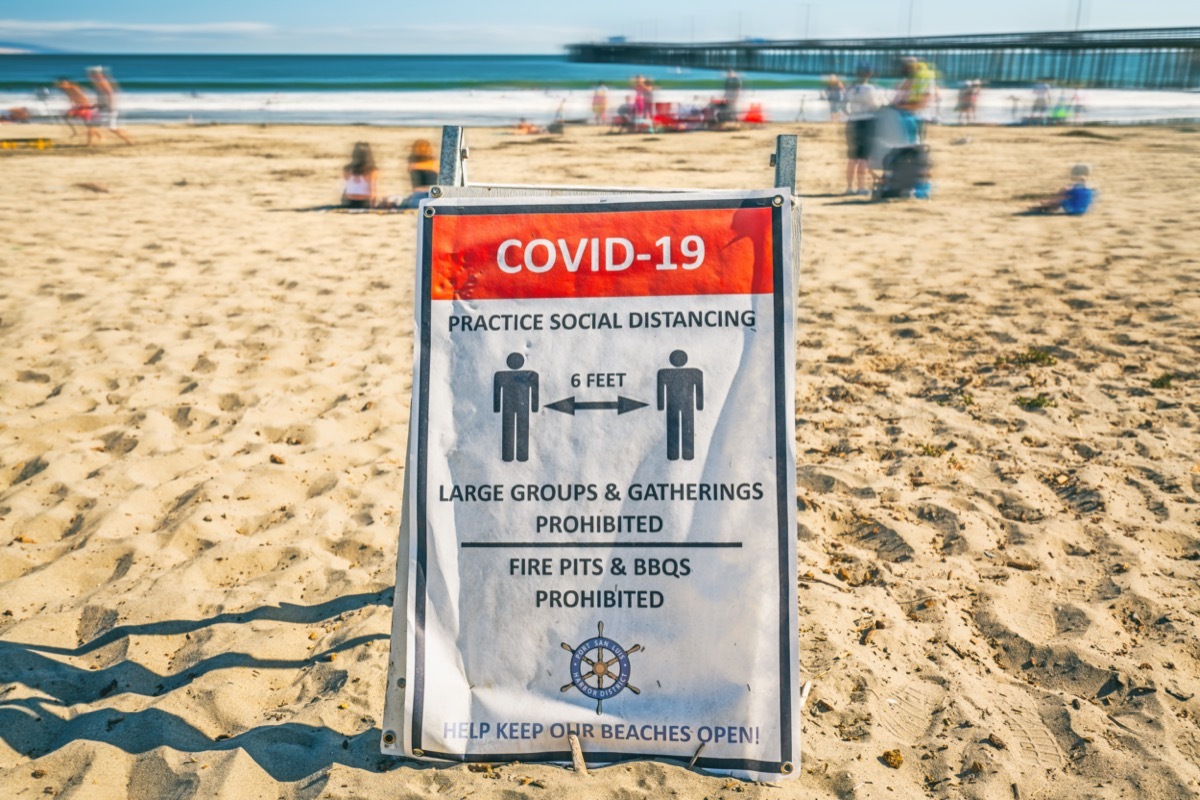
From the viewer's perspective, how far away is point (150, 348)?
551 cm

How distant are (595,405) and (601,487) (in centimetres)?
19

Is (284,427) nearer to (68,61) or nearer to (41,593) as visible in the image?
(41,593)

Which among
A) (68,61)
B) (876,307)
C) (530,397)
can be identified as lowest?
(876,307)

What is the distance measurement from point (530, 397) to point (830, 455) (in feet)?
7.76

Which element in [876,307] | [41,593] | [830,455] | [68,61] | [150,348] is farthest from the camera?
[68,61]

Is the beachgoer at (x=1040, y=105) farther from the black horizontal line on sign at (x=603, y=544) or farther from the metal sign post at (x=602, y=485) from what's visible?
the black horizontal line on sign at (x=603, y=544)

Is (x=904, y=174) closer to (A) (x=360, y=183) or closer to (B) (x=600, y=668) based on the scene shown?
(A) (x=360, y=183)

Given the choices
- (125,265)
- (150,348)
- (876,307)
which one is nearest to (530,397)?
(150,348)

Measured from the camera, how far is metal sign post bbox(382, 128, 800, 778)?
2.10 meters

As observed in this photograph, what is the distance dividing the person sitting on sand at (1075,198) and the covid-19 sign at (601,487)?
882cm

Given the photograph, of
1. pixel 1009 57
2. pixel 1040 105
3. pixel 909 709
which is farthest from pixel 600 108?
pixel 1009 57

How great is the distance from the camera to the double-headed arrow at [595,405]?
7.04ft

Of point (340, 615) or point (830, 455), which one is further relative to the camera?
point (830, 455)

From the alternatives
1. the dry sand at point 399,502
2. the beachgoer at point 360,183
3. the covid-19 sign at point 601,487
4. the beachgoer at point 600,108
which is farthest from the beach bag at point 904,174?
the beachgoer at point 600,108
